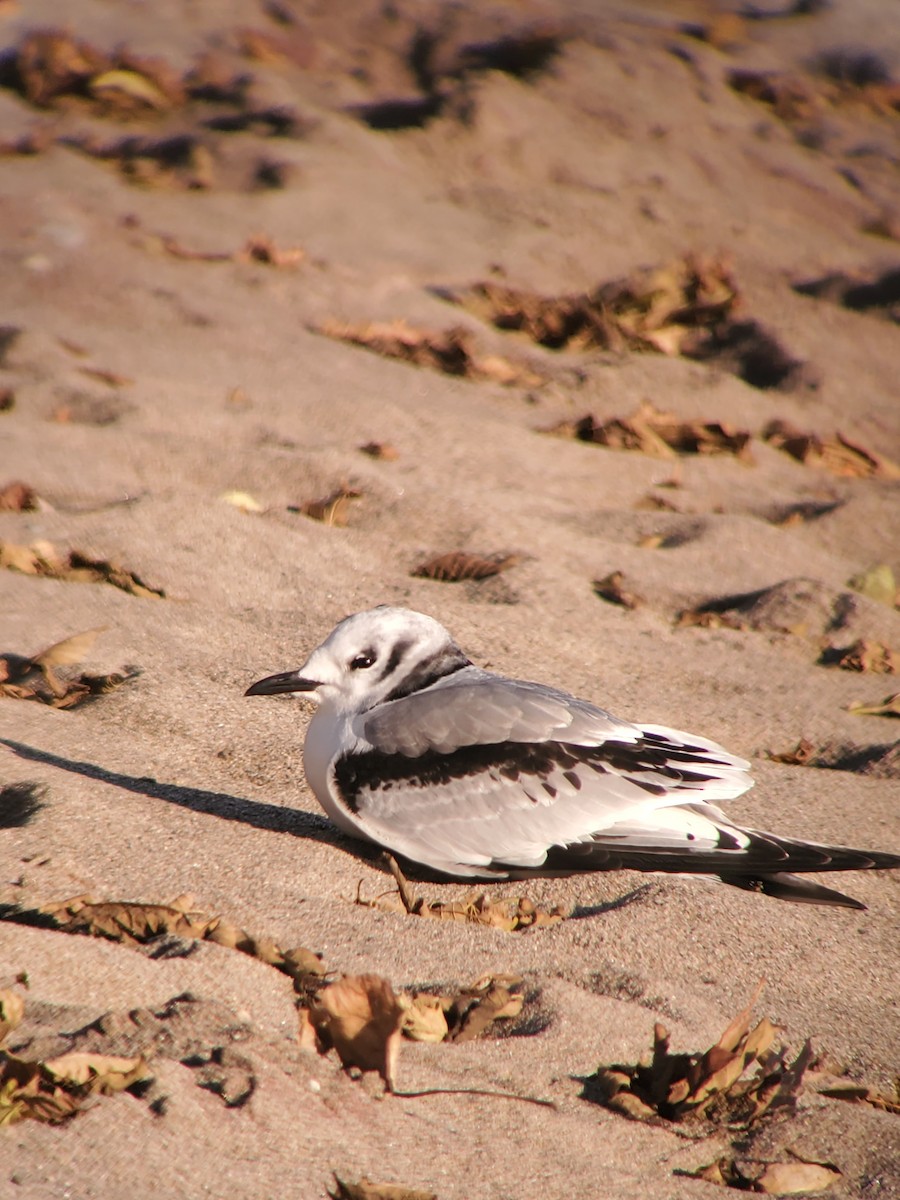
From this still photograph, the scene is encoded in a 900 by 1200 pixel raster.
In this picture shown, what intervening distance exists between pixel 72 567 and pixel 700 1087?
10.2ft

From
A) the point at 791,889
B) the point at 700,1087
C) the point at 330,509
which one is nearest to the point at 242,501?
the point at 330,509

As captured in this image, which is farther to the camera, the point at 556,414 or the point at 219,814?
the point at 556,414

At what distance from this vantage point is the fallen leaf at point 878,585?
18.8ft

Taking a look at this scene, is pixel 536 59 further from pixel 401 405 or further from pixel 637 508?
pixel 637 508

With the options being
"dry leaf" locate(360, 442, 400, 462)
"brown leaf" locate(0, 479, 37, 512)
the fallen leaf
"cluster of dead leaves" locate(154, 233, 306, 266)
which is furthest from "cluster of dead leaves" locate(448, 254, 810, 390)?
"brown leaf" locate(0, 479, 37, 512)

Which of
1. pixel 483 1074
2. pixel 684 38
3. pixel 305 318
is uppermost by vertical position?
pixel 684 38

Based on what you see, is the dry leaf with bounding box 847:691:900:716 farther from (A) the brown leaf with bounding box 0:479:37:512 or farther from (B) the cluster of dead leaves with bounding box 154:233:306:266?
(B) the cluster of dead leaves with bounding box 154:233:306:266

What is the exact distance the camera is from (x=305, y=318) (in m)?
7.64

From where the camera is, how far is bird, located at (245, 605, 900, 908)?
3514 mm

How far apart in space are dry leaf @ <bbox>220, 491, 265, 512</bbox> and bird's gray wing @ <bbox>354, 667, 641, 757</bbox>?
2.04 meters

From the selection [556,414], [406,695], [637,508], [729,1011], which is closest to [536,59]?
[556,414]

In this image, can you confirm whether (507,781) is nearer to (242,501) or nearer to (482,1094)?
(482,1094)

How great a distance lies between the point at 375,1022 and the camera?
8.17 feet

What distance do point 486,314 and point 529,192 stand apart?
1.90m
